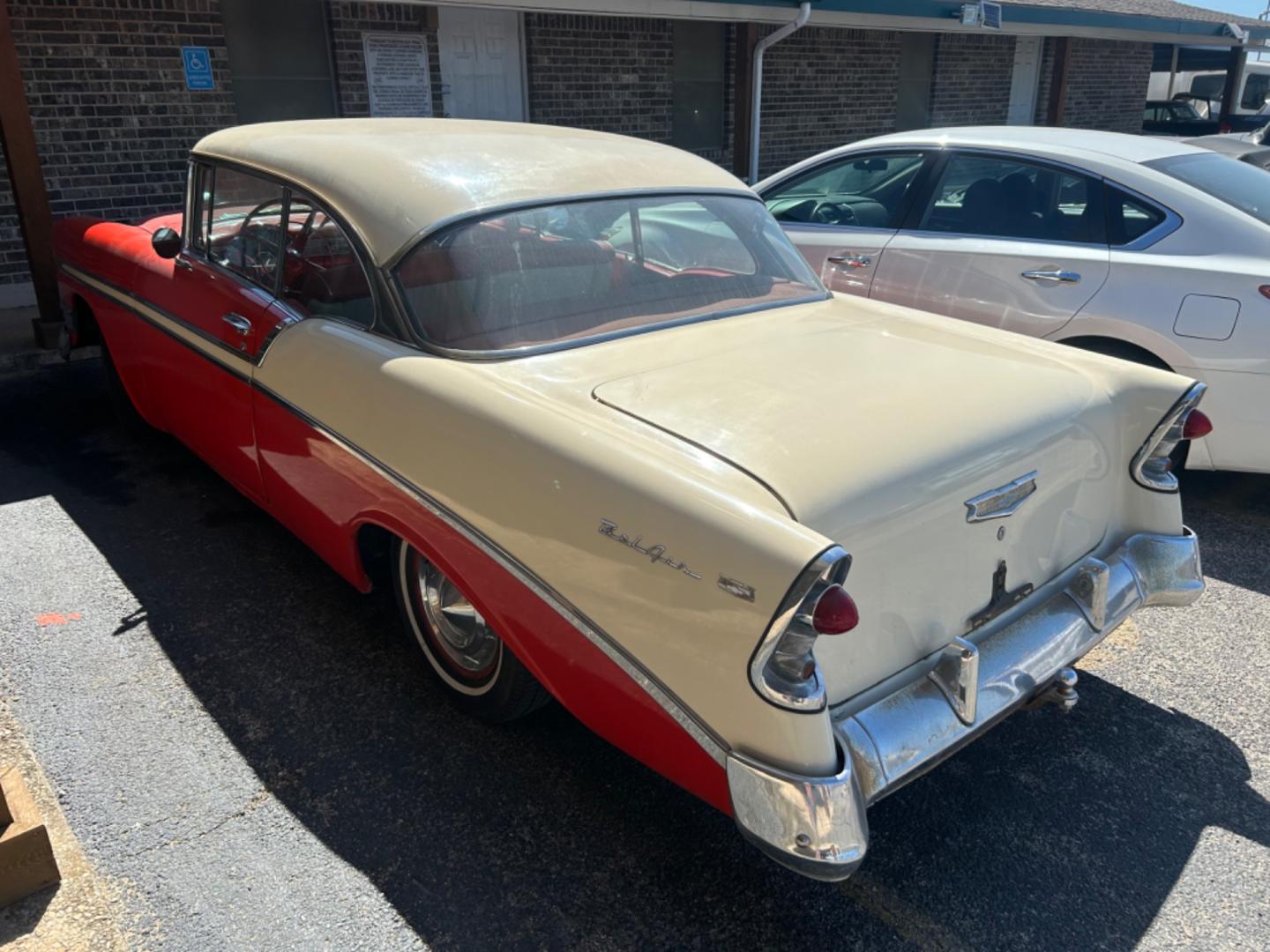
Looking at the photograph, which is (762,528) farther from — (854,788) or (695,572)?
(854,788)

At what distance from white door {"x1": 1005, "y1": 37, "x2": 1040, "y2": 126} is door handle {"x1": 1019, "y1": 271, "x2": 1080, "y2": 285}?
13175 mm

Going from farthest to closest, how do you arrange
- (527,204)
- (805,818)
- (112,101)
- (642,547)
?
(112,101) < (527,204) < (642,547) < (805,818)

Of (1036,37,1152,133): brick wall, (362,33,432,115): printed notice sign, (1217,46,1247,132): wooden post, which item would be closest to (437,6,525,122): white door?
(362,33,432,115): printed notice sign

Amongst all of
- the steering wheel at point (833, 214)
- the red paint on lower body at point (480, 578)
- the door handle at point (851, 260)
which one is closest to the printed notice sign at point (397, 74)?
the steering wheel at point (833, 214)

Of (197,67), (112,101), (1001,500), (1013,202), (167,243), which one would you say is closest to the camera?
(1001,500)

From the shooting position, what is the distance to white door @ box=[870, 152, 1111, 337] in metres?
4.70

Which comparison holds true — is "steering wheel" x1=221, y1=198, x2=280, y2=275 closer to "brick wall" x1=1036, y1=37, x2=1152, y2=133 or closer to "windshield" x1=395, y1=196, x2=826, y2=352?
"windshield" x1=395, y1=196, x2=826, y2=352

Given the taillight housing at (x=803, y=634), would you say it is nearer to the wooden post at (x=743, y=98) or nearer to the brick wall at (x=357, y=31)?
the brick wall at (x=357, y=31)

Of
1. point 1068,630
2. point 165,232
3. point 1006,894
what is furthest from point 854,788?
point 165,232

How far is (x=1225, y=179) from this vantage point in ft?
16.0

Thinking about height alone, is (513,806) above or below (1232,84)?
below

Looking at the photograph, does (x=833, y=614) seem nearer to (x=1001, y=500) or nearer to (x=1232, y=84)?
(x=1001, y=500)

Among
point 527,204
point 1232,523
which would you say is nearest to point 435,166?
point 527,204

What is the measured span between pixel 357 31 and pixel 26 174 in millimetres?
3678
